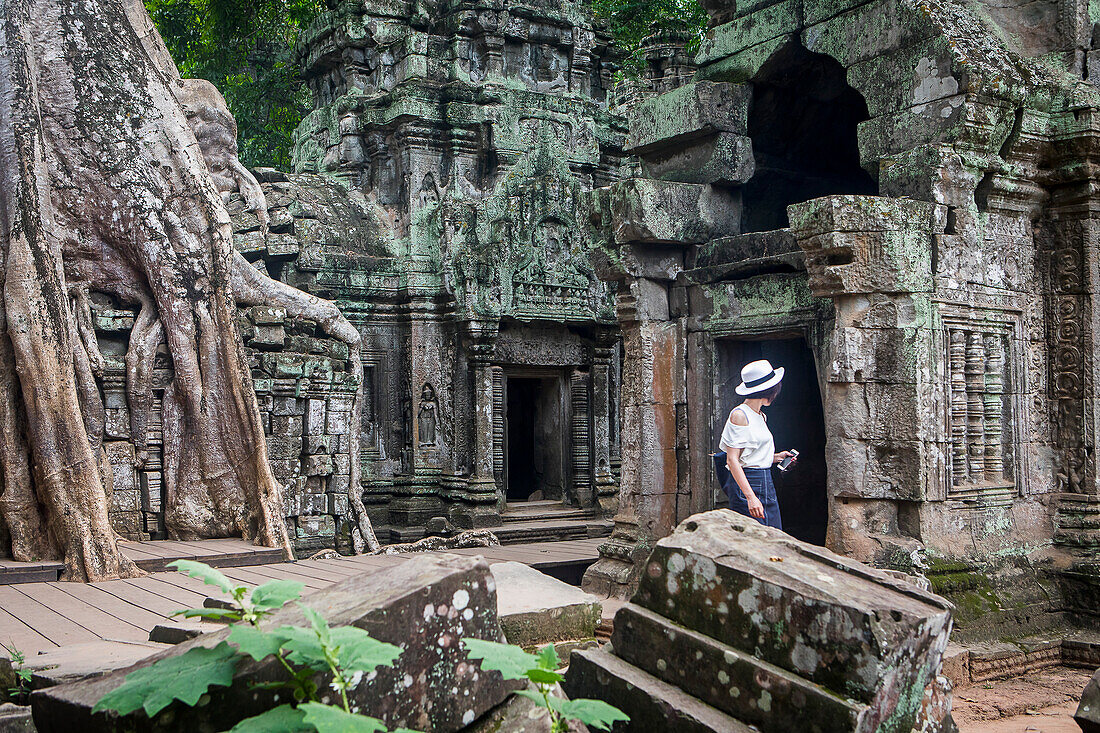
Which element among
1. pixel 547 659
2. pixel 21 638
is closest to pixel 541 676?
pixel 547 659

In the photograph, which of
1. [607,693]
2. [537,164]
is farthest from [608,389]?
[607,693]

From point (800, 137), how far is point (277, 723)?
22.2 ft

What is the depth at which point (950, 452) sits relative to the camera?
602 cm

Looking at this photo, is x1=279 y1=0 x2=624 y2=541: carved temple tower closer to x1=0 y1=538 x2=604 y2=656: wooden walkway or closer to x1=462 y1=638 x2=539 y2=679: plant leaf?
x1=0 y1=538 x2=604 y2=656: wooden walkway

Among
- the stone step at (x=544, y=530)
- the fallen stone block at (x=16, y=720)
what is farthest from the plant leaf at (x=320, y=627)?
the stone step at (x=544, y=530)

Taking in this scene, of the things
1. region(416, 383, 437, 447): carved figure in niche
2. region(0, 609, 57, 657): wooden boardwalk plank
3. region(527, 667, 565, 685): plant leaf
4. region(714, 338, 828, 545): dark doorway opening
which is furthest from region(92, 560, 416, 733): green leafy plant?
region(416, 383, 437, 447): carved figure in niche

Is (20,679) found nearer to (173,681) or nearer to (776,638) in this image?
(173,681)

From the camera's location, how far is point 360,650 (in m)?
2.53

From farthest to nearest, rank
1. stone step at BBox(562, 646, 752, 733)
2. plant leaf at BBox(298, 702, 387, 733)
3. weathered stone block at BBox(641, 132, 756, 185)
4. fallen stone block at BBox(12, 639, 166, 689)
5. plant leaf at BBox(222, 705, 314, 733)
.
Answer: weathered stone block at BBox(641, 132, 756, 185)
fallen stone block at BBox(12, 639, 166, 689)
stone step at BBox(562, 646, 752, 733)
plant leaf at BBox(222, 705, 314, 733)
plant leaf at BBox(298, 702, 387, 733)

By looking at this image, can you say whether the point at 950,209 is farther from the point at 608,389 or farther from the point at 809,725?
the point at 608,389

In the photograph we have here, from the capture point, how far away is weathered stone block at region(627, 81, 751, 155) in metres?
7.48

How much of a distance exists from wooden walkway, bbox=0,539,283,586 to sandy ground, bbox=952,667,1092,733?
4.32 m

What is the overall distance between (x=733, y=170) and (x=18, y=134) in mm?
4867

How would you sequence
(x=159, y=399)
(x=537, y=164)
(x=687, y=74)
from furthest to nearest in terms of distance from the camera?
1. (x=687, y=74)
2. (x=537, y=164)
3. (x=159, y=399)
